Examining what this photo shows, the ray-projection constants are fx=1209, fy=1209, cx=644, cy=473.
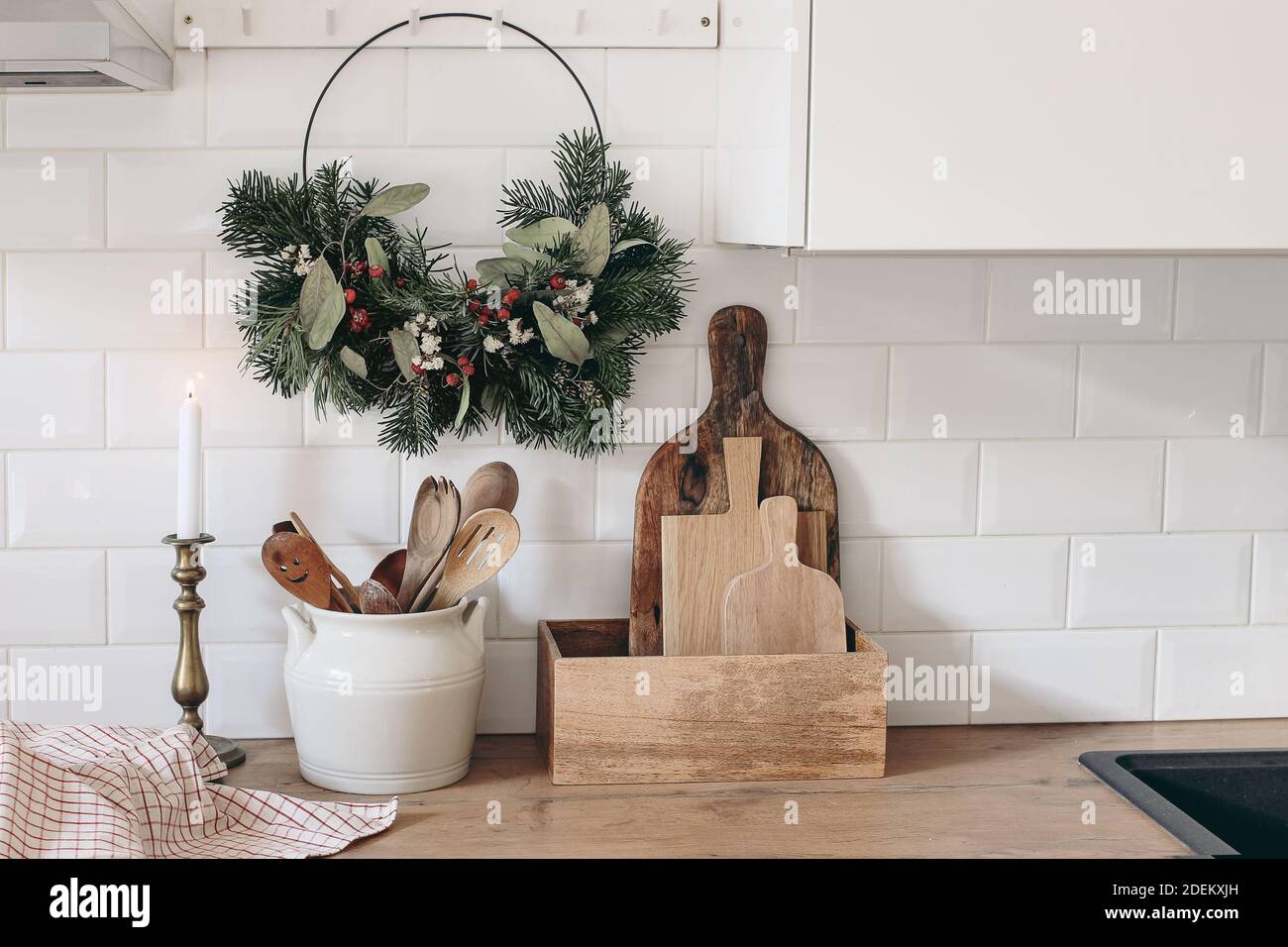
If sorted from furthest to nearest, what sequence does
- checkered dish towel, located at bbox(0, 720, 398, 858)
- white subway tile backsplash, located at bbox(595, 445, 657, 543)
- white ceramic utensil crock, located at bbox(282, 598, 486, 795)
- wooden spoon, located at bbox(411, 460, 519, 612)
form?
1. white subway tile backsplash, located at bbox(595, 445, 657, 543)
2. wooden spoon, located at bbox(411, 460, 519, 612)
3. white ceramic utensil crock, located at bbox(282, 598, 486, 795)
4. checkered dish towel, located at bbox(0, 720, 398, 858)

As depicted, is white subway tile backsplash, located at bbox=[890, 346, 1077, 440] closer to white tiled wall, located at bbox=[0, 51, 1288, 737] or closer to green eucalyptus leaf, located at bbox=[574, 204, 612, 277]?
white tiled wall, located at bbox=[0, 51, 1288, 737]

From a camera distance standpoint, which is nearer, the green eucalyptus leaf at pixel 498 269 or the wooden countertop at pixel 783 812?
the wooden countertop at pixel 783 812

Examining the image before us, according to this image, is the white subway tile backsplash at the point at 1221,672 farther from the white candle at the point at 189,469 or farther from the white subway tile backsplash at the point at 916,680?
the white candle at the point at 189,469

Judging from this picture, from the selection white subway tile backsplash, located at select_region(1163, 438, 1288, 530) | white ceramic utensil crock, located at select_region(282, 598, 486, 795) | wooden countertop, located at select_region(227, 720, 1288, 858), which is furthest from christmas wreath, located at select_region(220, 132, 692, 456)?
white subway tile backsplash, located at select_region(1163, 438, 1288, 530)

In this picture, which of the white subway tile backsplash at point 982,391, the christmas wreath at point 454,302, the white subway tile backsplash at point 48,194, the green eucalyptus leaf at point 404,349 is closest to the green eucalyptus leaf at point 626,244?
the christmas wreath at point 454,302

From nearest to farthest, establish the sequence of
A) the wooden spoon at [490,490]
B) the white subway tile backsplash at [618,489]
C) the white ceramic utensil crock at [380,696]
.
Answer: the white ceramic utensil crock at [380,696] → the wooden spoon at [490,490] → the white subway tile backsplash at [618,489]

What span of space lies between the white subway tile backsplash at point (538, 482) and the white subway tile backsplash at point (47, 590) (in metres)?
0.35

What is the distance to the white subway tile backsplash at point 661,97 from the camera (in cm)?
130

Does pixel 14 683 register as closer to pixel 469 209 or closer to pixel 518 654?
pixel 518 654

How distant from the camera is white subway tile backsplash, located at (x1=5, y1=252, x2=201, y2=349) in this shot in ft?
4.20

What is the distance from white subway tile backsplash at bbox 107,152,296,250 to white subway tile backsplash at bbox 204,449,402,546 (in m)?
0.24

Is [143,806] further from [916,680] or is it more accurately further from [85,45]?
[916,680]
